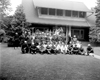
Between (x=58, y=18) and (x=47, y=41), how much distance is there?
24.5ft

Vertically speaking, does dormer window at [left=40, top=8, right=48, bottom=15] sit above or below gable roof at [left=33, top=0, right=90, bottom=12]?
below

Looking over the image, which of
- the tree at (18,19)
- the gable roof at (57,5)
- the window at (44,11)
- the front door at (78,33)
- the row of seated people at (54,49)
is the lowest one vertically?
the row of seated people at (54,49)

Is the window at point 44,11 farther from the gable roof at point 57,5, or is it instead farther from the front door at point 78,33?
the front door at point 78,33

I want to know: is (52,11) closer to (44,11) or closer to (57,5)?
(44,11)

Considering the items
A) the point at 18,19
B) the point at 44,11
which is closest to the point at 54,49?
the point at 18,19

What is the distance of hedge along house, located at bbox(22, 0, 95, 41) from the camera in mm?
17984

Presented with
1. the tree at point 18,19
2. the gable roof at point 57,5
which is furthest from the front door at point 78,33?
the tree at point 18,19

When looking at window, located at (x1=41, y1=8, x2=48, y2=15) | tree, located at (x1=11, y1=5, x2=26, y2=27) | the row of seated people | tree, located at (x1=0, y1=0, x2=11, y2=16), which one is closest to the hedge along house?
window, located at (x1=41, y1=8, x2=48, y2=15)

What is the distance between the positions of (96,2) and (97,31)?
4.07 meters

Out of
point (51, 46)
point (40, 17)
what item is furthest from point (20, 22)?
point (51, 46)

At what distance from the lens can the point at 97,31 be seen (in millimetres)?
17172

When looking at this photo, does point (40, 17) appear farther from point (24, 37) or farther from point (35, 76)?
point (35, 76)

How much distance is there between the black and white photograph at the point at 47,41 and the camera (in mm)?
5500

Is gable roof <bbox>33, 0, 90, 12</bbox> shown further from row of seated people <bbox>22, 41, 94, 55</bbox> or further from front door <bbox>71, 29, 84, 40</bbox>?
row of seated people <bbox>22, 41, 94, 55</bbox>
